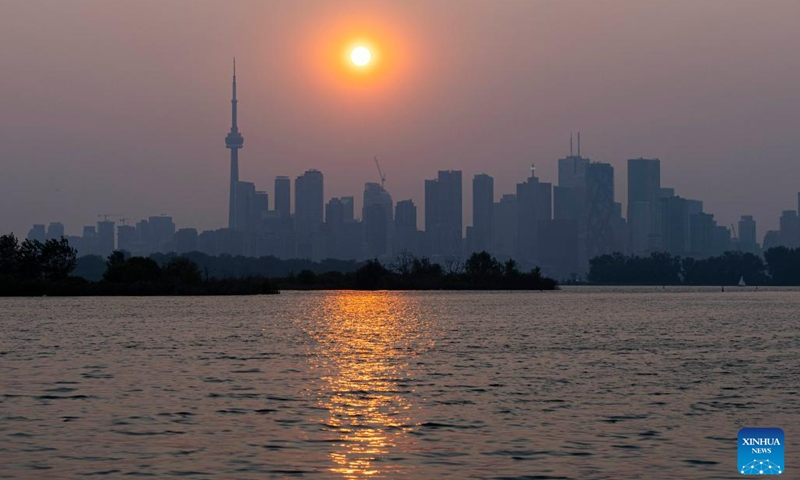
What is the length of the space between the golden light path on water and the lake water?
132mm

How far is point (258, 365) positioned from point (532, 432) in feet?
93.5

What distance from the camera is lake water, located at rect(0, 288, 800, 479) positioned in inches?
1246

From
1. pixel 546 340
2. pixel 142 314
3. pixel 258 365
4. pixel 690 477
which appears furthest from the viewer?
pixel 142 314

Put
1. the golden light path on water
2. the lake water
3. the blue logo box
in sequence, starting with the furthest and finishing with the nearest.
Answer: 1. the golden light path on water
2. the lake water
3. the blue logo box

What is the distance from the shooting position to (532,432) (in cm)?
3703

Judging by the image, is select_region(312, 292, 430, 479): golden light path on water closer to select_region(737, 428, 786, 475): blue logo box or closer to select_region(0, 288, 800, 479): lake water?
select_region(0, 288, 800, 479): lake water

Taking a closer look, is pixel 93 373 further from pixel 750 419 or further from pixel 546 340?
pixel 546 340

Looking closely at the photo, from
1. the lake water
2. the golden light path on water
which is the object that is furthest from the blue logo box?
the golden light path on water

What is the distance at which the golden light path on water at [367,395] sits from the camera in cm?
3269

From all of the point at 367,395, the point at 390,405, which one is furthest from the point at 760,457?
the point at 367,395

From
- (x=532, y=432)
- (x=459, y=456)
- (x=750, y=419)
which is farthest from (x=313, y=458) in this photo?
(x=750, y=419)

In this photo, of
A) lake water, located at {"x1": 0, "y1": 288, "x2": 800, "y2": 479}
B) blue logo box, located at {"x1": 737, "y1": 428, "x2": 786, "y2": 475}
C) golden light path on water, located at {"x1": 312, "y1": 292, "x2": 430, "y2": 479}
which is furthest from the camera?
golden light path on water, located at {"x1": 312, "y1": 292, "x2": 430, "y2": 479}

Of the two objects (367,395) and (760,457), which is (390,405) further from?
(760,457)

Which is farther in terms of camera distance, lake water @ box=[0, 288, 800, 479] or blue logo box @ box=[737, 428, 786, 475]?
lake water @ box=[0, 288, 800, 479]
